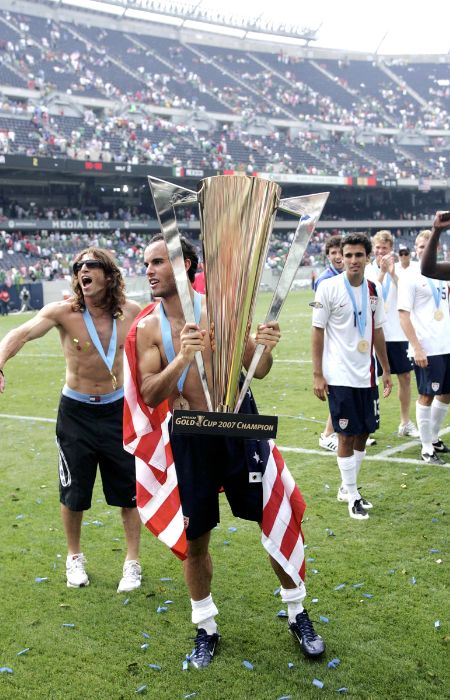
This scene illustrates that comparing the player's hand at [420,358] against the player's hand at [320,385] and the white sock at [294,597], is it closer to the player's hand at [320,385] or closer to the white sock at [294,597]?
the player's hand at [320,385]

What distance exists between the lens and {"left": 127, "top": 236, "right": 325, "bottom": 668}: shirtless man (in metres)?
3.36

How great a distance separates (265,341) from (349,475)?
8.50ft

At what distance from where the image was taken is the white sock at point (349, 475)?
548 centimetres

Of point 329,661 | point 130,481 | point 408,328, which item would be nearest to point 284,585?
point 329,661

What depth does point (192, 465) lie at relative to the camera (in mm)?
3455

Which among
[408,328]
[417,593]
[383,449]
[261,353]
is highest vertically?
[261,353]

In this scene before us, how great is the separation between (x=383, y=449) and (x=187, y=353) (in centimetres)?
477

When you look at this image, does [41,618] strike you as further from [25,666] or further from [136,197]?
[136,197]

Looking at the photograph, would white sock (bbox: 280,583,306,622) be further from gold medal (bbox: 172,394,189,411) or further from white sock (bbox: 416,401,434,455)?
white sock (bbox: 416,401,434,455)

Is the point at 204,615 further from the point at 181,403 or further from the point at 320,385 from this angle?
the point at 320,385

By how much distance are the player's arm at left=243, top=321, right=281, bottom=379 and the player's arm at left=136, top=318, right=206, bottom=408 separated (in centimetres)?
26

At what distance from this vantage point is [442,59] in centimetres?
6925

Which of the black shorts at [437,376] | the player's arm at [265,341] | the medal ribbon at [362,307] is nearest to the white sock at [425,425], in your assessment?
the black shorts at [437,376]

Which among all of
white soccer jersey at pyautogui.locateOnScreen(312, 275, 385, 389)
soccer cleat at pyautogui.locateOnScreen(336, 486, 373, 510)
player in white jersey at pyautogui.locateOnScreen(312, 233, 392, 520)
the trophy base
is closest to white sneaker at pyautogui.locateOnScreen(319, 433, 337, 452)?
soccer cleat at pyautogui.locateOnScreen(336, 486, 373, 510)
